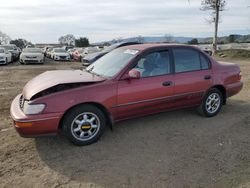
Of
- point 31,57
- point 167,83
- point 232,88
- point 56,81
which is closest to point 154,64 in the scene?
point 167,83

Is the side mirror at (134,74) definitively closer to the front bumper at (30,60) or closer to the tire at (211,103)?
the tire at (211,103)

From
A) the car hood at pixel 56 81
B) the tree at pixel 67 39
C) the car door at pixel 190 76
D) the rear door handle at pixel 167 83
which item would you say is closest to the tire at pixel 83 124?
the car hood at pixel 56 81

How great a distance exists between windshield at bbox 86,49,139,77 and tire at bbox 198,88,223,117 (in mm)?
1829

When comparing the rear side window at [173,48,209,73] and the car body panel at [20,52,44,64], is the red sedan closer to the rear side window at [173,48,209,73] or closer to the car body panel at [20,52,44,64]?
the rear side window at [173,48,209,73]

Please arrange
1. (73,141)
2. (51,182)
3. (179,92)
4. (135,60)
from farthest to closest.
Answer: (179,92) → (135,60) → (73,141) → (51,182)

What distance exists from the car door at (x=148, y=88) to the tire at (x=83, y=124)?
1.29ft

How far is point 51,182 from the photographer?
3.54m

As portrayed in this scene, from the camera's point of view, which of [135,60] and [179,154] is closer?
[179,154]

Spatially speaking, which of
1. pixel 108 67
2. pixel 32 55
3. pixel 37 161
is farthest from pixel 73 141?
pixel 32 55

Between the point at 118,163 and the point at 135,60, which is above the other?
the point at 135,60

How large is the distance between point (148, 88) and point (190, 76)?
104 centimetres

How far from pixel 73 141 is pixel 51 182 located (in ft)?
3.28

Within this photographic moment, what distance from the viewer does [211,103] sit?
19.5ft

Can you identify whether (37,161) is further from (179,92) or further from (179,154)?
(179,92)
